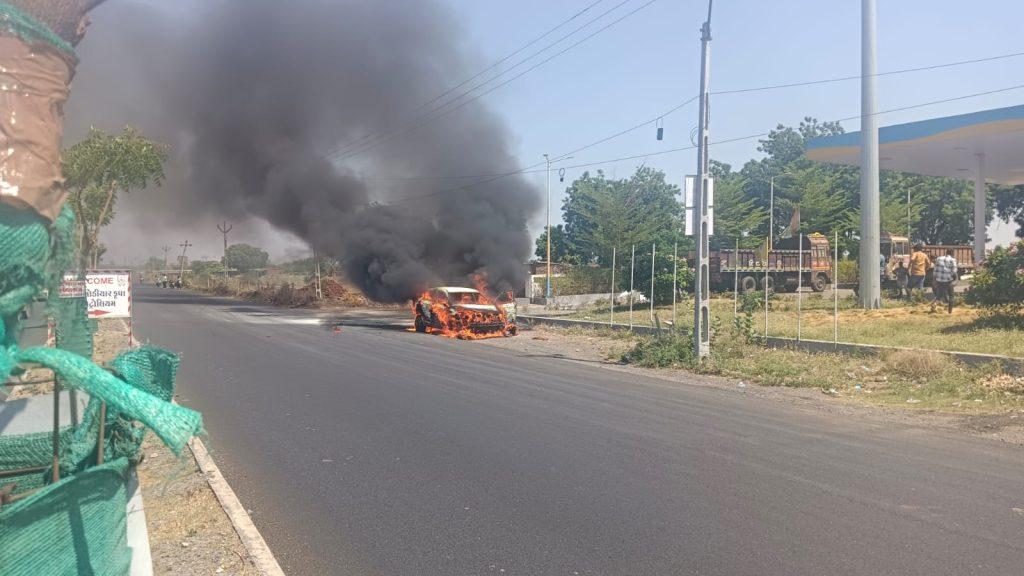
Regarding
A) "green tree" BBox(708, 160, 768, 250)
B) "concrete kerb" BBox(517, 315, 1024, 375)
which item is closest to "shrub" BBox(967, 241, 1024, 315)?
"concrete kerb" BBox(517, 315, 1024, 375)

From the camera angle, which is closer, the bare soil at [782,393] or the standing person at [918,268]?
the bare soil at [782,393]

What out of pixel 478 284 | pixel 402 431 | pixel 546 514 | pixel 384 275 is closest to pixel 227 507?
pixel 546 514

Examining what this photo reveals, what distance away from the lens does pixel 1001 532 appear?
15.5 ft

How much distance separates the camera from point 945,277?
16.8 m

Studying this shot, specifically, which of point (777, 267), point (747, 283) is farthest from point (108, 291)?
point (777, 267)

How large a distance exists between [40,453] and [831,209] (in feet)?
157

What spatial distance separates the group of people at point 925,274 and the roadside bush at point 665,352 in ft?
19.4

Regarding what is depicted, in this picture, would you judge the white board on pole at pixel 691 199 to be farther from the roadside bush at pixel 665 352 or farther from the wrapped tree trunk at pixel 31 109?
the wrapped tree trunk at pixel 31 109

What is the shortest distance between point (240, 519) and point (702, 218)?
11.3m

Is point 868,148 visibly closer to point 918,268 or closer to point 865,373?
point 918,268

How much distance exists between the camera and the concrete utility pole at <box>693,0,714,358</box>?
1434 cm

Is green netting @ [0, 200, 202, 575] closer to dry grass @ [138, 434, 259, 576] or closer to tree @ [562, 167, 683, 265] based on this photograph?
dry grass @ [138, 434, 259, 576]

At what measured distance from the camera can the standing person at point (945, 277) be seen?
16.6m

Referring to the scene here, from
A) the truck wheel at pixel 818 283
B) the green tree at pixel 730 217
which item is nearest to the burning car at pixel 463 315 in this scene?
the truck wheel at pixel 818 283
